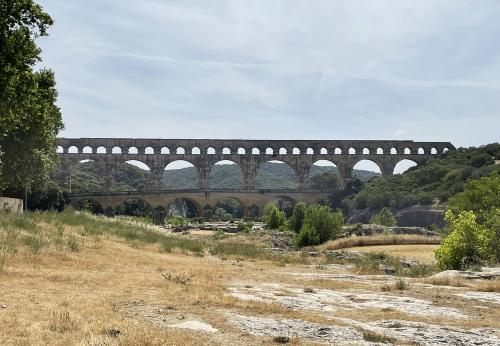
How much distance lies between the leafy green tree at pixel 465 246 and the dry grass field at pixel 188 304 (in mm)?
3863

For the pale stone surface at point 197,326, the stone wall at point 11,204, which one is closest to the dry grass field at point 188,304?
the pale stone surface at point 197,326

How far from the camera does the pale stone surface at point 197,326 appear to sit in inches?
270

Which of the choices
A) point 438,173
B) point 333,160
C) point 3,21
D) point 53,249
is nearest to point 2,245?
point 53,249

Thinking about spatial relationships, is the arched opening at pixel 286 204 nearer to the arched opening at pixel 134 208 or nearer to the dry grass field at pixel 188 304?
the arched opening at pixel 134 208

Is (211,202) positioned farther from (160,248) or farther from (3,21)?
(3,21)

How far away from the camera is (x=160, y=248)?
2098 cm

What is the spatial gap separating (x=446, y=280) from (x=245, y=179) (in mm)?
71161

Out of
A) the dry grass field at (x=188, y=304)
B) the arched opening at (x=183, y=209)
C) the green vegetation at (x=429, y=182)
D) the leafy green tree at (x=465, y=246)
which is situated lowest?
the arched opening at (x=183, y=209)

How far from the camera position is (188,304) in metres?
8.84

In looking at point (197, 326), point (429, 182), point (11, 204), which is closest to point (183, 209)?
point (429, 182)

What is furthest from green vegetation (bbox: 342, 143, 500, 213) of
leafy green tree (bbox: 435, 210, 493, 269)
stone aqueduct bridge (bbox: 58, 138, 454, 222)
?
leafy green tree (bbox: 435, 210, 493, 269)

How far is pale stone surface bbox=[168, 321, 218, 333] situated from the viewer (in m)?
6.86

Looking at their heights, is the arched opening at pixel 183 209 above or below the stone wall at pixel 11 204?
below

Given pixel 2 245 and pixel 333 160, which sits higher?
pixel 333 160
